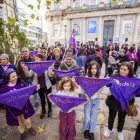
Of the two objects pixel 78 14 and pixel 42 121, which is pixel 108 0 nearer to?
pixel 78 14

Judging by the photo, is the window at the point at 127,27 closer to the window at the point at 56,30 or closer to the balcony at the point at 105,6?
the balcony at the point at 105,6

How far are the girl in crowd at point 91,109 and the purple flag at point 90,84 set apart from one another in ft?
0.81

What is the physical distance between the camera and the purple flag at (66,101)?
2.22 metres

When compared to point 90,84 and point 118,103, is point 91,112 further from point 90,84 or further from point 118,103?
point 90,84

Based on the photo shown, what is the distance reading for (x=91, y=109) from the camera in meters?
2.73

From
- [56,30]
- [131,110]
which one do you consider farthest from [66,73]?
[56,30]

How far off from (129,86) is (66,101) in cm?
110

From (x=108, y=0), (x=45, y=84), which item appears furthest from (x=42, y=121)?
(x=108, y=0)

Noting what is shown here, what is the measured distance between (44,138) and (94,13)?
26.1 m

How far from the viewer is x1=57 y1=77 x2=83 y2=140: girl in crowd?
8.38ft

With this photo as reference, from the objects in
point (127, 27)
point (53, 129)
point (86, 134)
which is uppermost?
point (127, 27)

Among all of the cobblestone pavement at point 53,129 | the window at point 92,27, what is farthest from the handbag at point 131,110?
the window at point 92,27

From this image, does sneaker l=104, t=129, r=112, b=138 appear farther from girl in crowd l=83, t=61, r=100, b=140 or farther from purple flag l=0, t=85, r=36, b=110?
purple flag l=0, t=85, r=36, b=110

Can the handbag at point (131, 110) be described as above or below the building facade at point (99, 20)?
below
